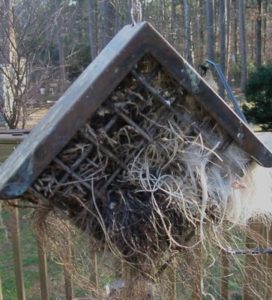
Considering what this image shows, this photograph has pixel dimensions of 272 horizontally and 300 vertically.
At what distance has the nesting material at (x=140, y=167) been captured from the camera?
2.56 feet

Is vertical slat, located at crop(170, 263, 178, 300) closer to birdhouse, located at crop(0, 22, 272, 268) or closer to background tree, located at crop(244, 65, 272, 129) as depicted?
birdhouse, located at crop(0, 22, 272, 268)

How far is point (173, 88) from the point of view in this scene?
796 millimetres

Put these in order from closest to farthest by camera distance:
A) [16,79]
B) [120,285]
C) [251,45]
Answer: [120,285]
[16,79]
[251,45]

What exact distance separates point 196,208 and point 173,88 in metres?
0.22

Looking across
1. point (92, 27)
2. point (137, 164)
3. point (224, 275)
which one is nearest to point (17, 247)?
point (224, 275)

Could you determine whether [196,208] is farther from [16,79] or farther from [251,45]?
[251,45]

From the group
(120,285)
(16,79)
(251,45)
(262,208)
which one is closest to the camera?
(262,208)

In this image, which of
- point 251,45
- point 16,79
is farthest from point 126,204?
point 251,45

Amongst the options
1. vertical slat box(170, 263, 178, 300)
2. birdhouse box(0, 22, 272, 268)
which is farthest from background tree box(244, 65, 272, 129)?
birdhouse box(0, 22, 272, 268)

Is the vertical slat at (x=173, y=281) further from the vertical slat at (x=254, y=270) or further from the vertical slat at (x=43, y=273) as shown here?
the vertical slat at (x=43, y=273)

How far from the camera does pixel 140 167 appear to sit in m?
0.80

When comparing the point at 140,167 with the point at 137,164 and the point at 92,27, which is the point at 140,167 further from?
the point at 92,27

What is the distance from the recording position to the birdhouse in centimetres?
75

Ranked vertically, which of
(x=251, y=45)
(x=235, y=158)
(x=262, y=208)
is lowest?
(x=251, y=45)
